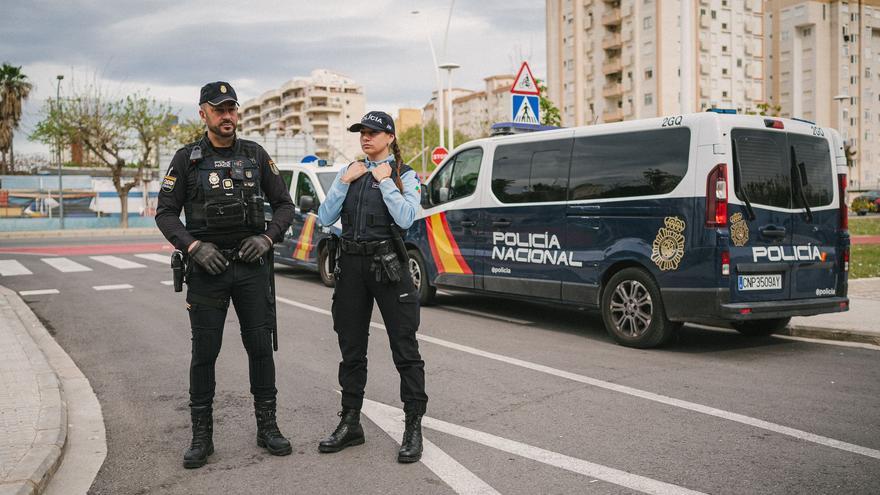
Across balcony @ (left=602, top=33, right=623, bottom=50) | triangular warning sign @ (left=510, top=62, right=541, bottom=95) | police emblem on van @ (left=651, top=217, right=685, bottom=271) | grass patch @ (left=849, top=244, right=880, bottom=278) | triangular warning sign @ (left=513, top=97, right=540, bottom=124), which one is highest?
balcony @ (left=602, top=33, right=623, bottom=50)

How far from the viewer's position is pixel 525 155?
9.10 metres

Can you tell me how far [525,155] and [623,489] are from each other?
5.62m

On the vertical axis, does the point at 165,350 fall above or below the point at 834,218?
below

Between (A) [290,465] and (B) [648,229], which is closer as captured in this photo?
(A) [290,465]

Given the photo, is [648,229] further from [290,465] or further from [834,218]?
[290,465]

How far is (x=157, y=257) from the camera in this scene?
2009 centimetres

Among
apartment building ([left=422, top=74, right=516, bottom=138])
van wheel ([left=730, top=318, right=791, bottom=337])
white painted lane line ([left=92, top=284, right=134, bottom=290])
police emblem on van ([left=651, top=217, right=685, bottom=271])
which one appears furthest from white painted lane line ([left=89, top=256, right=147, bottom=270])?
apartment building ([left=422, top=74, right=516, bottom=138])

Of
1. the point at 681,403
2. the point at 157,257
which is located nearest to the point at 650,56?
the point at 157,257

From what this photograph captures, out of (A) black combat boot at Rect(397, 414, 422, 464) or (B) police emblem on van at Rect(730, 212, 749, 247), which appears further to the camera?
(B) police emblem on van at Rect(730, 212, 749, 247)

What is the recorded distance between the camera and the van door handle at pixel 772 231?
736cm

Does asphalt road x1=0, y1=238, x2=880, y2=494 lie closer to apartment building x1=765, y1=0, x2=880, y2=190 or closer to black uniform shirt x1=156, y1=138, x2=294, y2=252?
black uniform shirt x1=156, y1=138, x2=294, y2=252

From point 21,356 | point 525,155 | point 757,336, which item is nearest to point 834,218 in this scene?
point 757,336

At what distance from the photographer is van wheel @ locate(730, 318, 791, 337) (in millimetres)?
8500

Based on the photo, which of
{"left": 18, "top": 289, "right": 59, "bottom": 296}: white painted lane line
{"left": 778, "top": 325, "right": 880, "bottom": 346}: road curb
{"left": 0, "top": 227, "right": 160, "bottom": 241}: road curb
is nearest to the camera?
{"left": 778, "top": 325, "right": 880, "bottom": 346}: road curb
